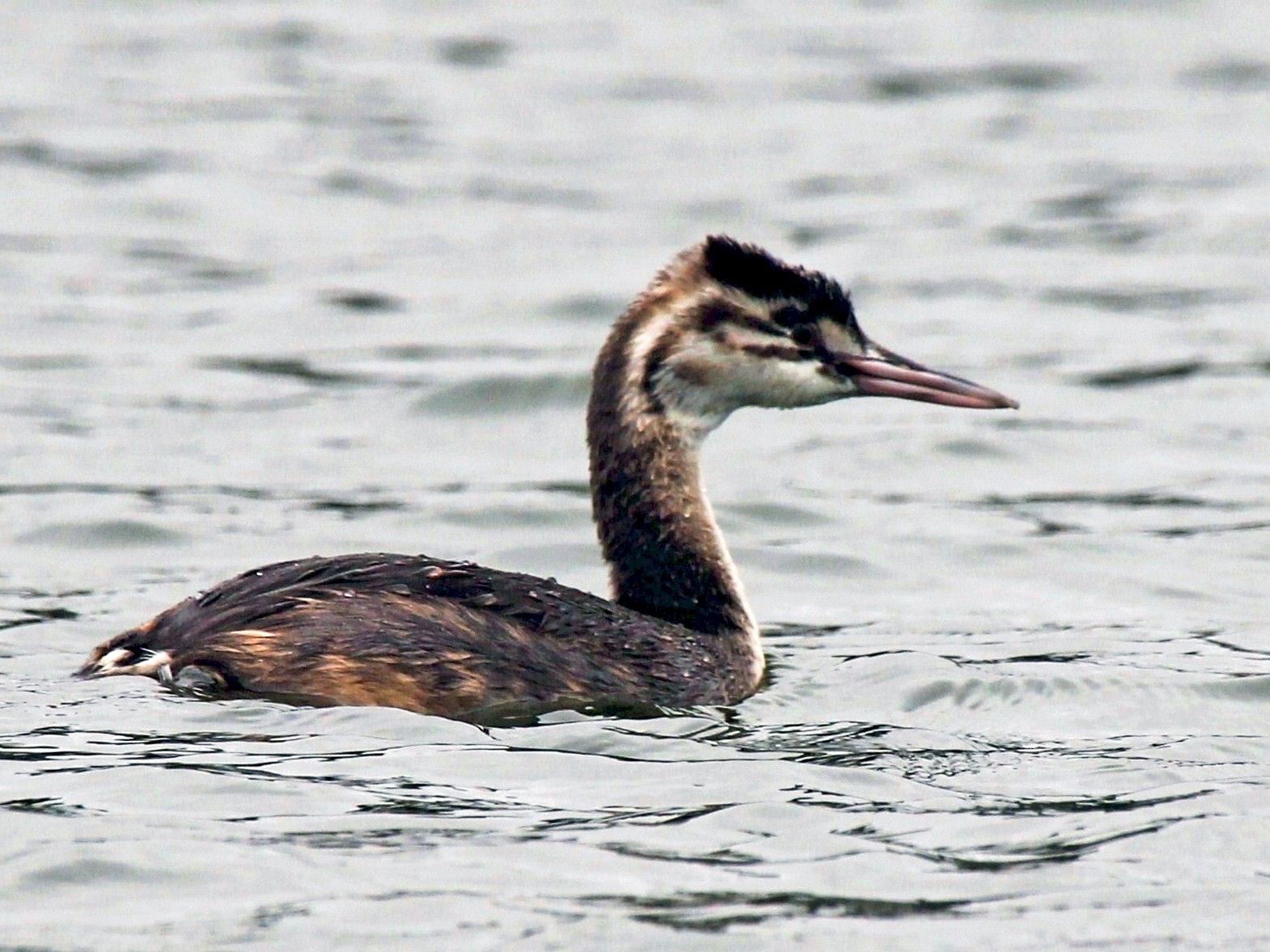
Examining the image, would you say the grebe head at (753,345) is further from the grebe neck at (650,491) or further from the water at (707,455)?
the water at (707,455)

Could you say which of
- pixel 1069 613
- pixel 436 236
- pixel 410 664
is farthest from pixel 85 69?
pixel 410 664

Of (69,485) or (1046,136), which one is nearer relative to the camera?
(69,485)

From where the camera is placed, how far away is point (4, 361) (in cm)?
1516

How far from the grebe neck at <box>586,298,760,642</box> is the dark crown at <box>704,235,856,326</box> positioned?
223 millimetres

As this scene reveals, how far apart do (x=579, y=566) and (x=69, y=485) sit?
8.37ft

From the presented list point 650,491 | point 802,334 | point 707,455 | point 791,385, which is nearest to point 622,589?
point 650,491

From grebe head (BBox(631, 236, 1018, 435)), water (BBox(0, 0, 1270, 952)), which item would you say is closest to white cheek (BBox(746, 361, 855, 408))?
grebe head (BBox(631, 236, 1018, 435))

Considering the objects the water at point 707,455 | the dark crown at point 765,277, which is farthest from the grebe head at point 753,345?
the water at point 707,455

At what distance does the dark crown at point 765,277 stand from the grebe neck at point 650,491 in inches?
8.8

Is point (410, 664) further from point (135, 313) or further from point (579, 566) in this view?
point (135, 313)

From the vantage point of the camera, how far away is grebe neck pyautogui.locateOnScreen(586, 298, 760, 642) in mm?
9312

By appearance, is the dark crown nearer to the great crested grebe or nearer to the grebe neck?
the great crested grebe

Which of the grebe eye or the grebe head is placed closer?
the grebe head

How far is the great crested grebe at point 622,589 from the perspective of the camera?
26.6 feet
